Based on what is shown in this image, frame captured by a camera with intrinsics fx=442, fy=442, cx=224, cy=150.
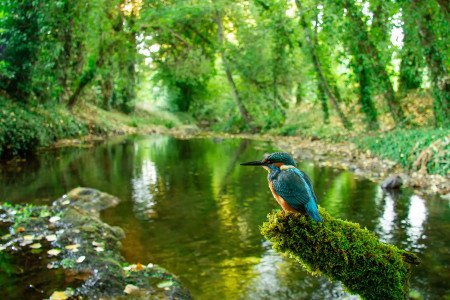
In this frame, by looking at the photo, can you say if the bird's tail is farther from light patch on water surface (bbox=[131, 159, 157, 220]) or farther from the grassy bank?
the grassy bank

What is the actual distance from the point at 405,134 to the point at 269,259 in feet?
29.1

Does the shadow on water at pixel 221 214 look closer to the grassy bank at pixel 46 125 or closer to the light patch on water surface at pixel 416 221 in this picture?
the light patch on water surface at pixel 416 221

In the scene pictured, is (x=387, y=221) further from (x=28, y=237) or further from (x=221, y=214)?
(x=28, y=237)

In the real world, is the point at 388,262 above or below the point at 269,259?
above

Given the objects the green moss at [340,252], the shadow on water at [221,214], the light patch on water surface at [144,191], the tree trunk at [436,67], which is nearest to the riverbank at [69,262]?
the shadow on water at [221,214]

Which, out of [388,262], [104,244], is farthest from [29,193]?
[388,262]

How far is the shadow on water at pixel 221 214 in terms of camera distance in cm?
538

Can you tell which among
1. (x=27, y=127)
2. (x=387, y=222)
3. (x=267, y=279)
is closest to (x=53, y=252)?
(x=267, y=279)

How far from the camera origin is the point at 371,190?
10.1 m

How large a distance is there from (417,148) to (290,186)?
1018cm

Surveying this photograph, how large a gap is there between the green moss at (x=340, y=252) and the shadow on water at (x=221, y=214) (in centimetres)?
215

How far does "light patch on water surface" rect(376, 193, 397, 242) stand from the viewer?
6.83 metres

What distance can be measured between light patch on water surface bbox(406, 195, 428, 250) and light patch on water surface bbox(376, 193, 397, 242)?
263 mm

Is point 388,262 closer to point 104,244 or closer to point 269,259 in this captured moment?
point 269,259
